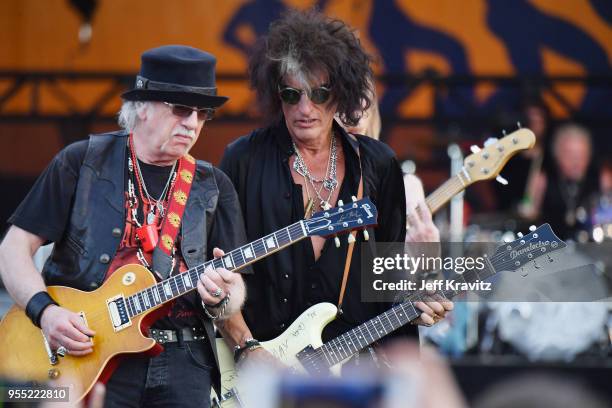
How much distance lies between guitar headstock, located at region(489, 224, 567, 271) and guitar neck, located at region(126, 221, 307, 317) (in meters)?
0.92

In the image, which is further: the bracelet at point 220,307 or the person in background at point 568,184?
the person in background at point 568,184

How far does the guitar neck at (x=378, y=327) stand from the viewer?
4.98 meters

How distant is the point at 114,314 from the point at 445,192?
2.23m

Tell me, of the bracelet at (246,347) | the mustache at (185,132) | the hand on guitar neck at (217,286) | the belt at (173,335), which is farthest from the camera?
the bracelet at (246,347)

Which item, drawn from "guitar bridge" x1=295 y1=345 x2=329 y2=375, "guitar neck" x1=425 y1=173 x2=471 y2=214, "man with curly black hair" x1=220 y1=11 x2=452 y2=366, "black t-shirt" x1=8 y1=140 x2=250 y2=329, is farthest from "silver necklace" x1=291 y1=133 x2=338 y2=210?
"guitar neck" x1=425 y1=173 x2=471 y2=214

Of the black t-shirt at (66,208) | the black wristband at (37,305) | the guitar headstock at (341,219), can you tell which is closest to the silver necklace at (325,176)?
the guitar headstock at (341,219)

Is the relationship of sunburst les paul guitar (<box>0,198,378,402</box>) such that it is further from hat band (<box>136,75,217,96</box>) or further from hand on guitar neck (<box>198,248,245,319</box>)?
hat band (<box>136,75,217,96</box>)

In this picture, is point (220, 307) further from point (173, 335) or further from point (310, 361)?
point (310, 361)

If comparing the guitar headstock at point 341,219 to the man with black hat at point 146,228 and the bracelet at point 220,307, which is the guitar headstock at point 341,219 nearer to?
the man with black hat at point 146,228

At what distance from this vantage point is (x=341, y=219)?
468 cm

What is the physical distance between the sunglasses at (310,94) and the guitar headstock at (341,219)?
24.6 inches

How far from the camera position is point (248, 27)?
43.0 feet

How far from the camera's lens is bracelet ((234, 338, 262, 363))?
493 centimetres

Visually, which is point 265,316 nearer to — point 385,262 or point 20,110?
point 385,262
